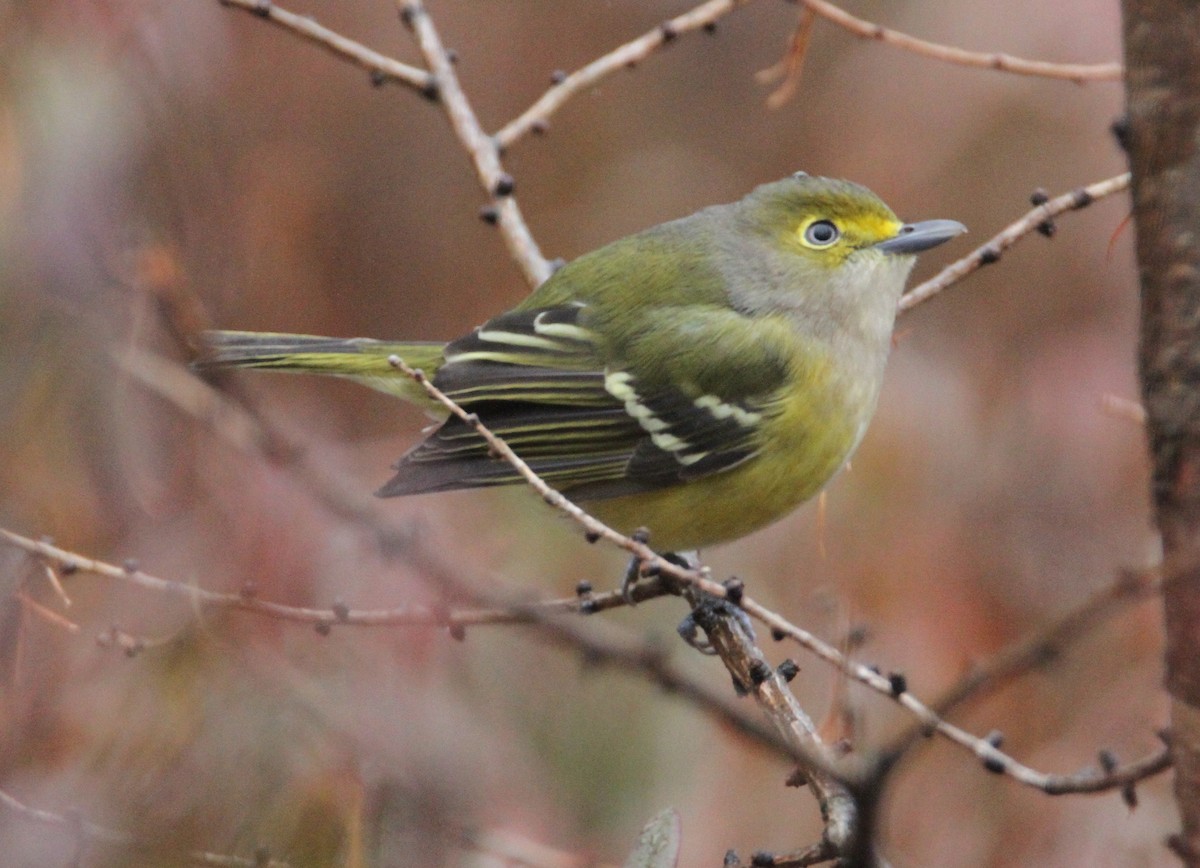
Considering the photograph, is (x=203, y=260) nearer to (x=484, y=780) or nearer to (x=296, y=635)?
(x=296, y=635)

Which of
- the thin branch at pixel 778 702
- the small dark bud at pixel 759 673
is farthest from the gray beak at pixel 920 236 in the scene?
the small dark bud at pixel 759 673

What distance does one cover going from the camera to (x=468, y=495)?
4.50 meters

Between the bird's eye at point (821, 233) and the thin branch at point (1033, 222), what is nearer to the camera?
the thin branch at point (1033, 222)

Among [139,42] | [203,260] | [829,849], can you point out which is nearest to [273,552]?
[203,260]

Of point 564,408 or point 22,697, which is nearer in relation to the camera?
point 22,697

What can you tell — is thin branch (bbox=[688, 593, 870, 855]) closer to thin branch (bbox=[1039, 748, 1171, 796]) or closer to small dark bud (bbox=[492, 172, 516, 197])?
thin branch (bbox=[1039, 748, 1171, 796])

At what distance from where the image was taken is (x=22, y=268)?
3.57 meters

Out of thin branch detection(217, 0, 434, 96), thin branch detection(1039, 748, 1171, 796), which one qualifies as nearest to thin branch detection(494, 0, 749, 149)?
thin branch detection(217, 0, 434, 96)

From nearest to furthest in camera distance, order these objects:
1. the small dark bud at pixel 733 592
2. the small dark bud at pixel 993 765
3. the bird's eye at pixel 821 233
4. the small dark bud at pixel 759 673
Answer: the small dark bud at pixel 993 765 < the small dark bud at pixel 733 592 < the small dark bud at pixel 759 673 < the bird's eye at pixel 821 233

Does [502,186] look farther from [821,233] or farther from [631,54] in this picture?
[821,233]

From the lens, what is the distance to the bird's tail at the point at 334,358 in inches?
154

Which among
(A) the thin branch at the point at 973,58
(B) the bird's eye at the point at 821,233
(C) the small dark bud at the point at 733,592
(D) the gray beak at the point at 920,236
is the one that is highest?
Result: (A) the thin branch at the point at 973,58

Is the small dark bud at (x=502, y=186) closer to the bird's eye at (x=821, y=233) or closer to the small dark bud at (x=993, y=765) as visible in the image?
the bird's eye at (x=821, y=233)

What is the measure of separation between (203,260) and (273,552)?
0.78 m
